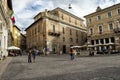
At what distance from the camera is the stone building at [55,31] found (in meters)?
39.4

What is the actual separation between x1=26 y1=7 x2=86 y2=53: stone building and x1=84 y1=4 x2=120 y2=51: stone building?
6842 millimetres

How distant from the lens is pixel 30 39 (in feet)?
159

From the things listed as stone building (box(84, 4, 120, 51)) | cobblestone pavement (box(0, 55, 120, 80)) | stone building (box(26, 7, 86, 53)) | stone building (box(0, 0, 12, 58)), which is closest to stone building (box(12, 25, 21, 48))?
stone building (box(26, 7, 86, 53))

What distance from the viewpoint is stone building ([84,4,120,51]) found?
35469 mm

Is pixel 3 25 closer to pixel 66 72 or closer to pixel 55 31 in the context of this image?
pixel 66 72

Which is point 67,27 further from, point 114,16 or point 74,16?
point 114,16

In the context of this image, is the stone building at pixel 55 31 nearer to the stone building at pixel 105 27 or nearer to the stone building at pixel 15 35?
the stone building at pixel 105 27

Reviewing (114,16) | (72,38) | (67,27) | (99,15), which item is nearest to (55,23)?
(67,27)

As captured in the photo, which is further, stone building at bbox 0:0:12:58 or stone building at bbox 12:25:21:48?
stone building at bbox 12:25:21:48

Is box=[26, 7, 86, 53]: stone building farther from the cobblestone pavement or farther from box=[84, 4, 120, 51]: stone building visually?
the cobblestone pavement

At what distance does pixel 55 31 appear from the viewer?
4181 centimetres

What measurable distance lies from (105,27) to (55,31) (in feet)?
43.5

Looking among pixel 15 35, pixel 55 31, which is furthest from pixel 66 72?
pixel 15 35

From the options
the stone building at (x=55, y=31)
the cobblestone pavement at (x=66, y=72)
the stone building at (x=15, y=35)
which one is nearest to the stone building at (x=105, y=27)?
the stone building at (x=55, y=31)
